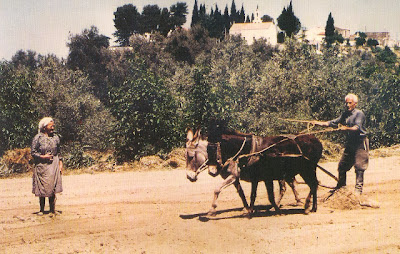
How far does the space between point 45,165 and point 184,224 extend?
3594 mm

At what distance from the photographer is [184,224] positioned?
8.70 metres

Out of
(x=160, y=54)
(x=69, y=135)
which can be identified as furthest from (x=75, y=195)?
(x=160, y=54)

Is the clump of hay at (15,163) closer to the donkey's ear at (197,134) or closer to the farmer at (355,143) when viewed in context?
the donkey's ear at (197,134)

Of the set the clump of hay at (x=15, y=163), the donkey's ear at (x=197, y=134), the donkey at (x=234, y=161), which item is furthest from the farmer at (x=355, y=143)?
the clump of hay at (x=15, y=163)

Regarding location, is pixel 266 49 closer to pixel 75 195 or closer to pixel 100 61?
pixel 100 61

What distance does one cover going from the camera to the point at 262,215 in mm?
9359

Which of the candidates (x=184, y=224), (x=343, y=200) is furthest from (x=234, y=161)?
(x=343, y=200)

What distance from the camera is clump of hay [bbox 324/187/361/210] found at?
9.75m

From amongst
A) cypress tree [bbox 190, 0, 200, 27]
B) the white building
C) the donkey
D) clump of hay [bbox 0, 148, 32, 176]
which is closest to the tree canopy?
the white building

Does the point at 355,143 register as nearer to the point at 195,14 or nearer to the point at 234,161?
the point at 234,161

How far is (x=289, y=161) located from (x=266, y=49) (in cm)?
5474

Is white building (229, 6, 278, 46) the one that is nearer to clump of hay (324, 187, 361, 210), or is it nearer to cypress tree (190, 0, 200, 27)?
cypress tree (190, 0, 200, 27)

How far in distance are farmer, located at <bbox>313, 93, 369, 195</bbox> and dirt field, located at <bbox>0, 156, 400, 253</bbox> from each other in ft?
2.89

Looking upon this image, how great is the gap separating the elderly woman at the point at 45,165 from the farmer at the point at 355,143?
6.45 meters
